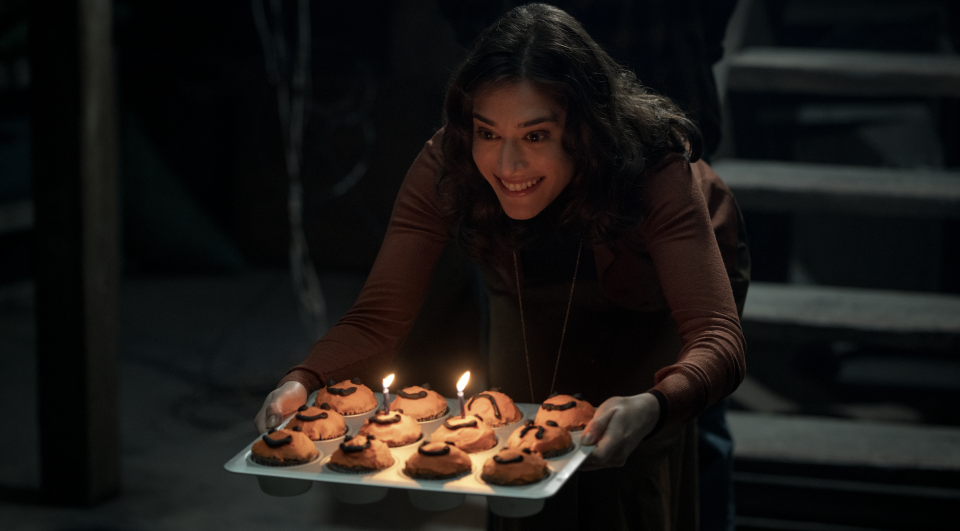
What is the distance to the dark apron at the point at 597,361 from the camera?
1656 mm

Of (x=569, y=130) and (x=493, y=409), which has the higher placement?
(x=569, y=130)

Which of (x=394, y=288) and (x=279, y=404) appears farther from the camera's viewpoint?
(x=394, y=288)

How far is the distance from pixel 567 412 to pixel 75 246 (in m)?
1.95

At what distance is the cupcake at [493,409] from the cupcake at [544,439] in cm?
10

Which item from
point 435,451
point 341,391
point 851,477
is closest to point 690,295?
point 435,451

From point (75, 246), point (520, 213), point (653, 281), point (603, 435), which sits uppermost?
point (520, 213)

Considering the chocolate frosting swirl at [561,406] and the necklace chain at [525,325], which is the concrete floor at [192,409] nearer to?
the necklace chain at [525,325]

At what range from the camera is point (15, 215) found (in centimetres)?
483

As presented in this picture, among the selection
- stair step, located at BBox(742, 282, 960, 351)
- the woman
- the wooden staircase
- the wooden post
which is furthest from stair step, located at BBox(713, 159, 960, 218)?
the wooden post

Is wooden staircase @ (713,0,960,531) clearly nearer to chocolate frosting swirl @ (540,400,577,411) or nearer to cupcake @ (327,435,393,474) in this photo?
chocolate frosting swirl @ (540,400,577,411)

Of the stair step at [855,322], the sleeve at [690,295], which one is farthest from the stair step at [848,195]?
the sleeve at [690,295]

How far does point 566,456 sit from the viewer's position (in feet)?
4.56

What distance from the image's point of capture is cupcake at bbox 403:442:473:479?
136cm

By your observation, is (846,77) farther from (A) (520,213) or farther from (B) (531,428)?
(B) (531,428)
